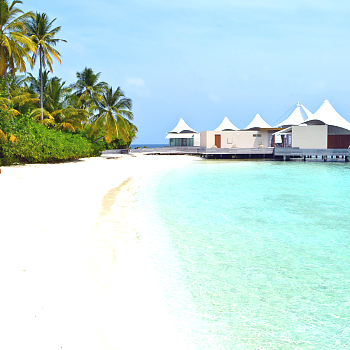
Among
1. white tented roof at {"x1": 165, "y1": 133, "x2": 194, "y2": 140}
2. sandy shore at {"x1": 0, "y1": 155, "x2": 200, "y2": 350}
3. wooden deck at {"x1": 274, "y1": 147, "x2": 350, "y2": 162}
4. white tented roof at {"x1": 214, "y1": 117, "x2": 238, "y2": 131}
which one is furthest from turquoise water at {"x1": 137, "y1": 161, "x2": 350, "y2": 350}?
white tented roof at {"x1": 214, "y1": 117, "x2": 238, "y2": 131}

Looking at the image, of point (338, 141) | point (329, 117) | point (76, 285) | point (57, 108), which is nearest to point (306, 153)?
point (338, 141)

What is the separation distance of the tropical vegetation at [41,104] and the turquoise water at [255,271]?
9861 mm

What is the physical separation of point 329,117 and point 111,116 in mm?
22964

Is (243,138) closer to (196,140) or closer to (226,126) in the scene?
(226,126)

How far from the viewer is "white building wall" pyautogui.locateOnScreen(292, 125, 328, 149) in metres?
35.1

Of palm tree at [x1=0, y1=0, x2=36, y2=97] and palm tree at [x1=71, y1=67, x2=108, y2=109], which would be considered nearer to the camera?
palm tree at [x1=0, y1=0, x2=36, y2=97]

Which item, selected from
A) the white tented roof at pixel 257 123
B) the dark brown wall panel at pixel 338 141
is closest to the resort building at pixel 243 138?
the white tented roof at pixel 257 123

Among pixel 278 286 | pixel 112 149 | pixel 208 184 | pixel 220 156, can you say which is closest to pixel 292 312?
pixel 278 286

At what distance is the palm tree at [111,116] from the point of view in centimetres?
3170

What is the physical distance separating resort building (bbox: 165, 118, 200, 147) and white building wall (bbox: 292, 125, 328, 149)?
19.3 metres

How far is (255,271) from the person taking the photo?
524 centimetres

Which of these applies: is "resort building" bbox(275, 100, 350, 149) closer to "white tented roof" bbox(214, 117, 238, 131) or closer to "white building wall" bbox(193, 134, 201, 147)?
"white tented roof" bbox(214, 117, 238, 131)

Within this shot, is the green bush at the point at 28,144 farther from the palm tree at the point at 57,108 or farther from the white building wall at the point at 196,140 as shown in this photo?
the white building wall at the point at 196,140

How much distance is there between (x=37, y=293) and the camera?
149 inches
